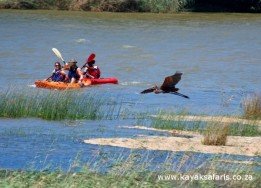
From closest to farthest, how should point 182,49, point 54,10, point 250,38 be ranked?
point 182,49 < point 250,38 < point 54,10

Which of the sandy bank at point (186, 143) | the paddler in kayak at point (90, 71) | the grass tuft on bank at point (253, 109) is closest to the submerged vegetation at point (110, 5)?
the paddler in kayak at point (90, 71)

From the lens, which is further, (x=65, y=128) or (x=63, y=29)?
(x=63, y=29)

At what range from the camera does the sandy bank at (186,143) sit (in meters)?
14.0

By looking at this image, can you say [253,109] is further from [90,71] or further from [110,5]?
[110,5]

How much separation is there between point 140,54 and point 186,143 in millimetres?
20960

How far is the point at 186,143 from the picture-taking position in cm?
1463

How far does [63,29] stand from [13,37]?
13.9 feet

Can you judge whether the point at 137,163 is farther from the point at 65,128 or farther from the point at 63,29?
the point at 63,29

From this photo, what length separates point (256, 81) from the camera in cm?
2834

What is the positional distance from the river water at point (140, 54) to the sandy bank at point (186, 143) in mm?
759

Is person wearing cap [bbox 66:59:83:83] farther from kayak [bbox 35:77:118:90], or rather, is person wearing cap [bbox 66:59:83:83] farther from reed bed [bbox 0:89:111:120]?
reed bed [bbox 0:89:111:120]

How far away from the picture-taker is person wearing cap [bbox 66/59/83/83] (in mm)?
25078

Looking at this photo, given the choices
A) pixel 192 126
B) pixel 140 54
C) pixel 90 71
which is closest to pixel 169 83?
pixel 192 126

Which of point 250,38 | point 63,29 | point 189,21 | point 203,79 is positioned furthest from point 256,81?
point 189,21
